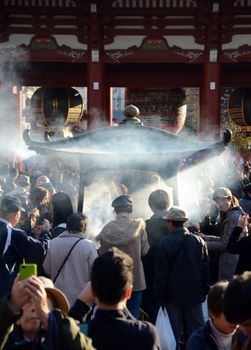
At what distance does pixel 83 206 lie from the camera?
7.00 meters

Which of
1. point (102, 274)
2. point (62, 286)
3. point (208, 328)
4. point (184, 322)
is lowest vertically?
point (184, 322)

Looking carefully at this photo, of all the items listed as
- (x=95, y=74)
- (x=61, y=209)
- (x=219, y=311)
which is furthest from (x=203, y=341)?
(x=95, y=74)

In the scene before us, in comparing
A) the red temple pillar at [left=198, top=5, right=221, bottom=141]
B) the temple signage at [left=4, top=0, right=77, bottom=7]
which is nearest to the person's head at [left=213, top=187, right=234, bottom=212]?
the red temple pillar at [left=198, top=5, right=221, bottom=141]

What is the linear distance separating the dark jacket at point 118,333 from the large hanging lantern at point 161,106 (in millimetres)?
10387

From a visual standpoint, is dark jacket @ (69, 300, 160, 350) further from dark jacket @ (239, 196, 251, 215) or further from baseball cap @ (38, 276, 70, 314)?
dark jacket @ (239, 196, 251, 215)

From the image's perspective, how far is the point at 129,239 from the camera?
16.9 feet

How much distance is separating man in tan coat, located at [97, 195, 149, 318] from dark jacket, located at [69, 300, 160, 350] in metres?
2.34

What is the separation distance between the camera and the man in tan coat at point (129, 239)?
5184 millimetres

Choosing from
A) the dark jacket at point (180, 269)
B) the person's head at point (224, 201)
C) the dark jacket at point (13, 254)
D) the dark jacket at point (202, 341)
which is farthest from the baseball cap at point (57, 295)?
the person's head at point (224, 201)

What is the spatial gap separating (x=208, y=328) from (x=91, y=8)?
10845 mm

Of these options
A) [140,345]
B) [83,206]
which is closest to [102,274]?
[140,345]

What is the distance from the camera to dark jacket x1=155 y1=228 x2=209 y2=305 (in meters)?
4.97

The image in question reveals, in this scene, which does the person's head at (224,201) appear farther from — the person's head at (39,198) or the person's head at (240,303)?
the person's head at (240,303)

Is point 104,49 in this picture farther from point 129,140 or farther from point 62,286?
point 62,286
